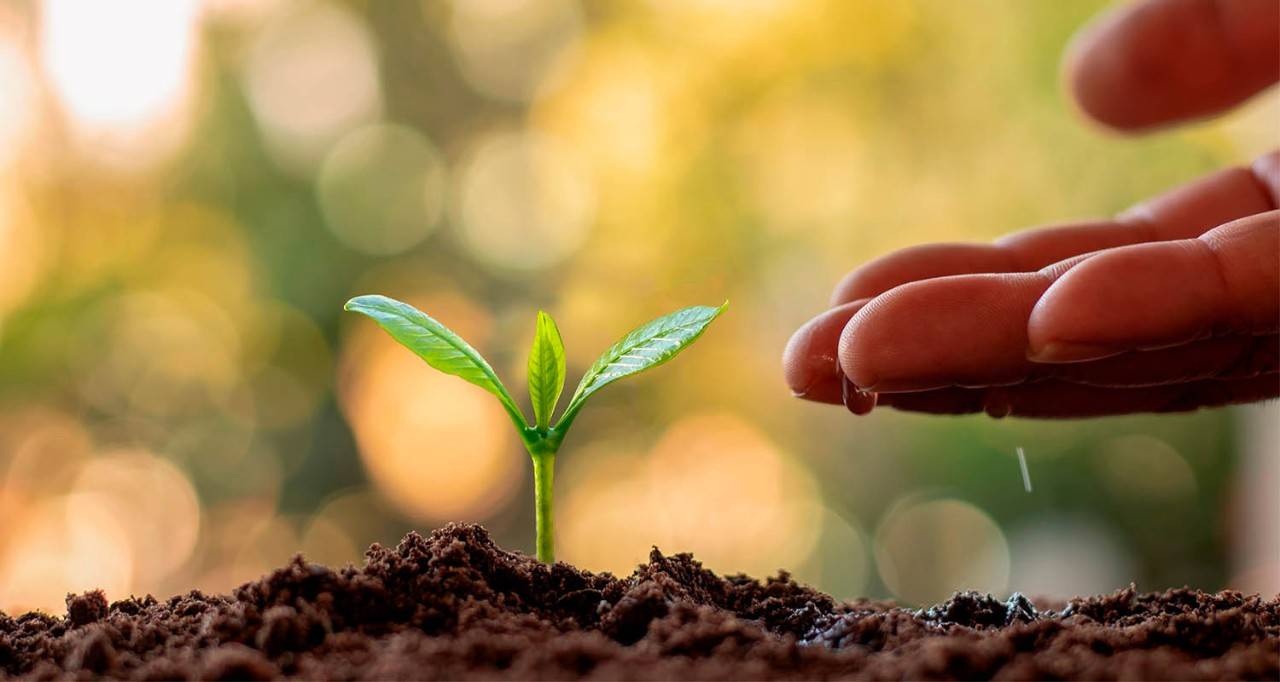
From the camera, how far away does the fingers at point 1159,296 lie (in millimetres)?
768

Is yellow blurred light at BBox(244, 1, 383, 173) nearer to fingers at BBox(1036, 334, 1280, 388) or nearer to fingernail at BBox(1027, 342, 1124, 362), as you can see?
fingers at BBox(1036, 334, 1280, 388)

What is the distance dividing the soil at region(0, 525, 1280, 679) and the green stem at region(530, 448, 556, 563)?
30mm

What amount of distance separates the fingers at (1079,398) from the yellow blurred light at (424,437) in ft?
10.3

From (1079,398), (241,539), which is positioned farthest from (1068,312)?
(241,539)

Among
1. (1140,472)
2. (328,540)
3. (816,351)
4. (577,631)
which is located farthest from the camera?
(328,540)

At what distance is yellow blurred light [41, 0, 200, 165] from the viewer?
389 cm

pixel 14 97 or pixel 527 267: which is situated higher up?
pixel 14 97

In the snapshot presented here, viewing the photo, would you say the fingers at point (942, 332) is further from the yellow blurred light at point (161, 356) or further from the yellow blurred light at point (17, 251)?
the yellow blurred light at point (17, 251)

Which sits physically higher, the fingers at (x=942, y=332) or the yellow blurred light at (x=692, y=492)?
the yellow blurred light at (x=692, y=492)

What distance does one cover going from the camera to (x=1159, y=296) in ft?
2.55

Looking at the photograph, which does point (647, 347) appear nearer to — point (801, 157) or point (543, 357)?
point (543, 357)

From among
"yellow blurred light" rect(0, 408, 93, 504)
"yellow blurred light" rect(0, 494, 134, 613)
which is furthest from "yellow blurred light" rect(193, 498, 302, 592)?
"yellow blurred light" rect(0, 408, 93, 504)

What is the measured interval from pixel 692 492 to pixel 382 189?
1.76m

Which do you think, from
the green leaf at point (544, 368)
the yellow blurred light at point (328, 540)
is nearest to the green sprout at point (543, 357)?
the green leaf at point (544, 368)
